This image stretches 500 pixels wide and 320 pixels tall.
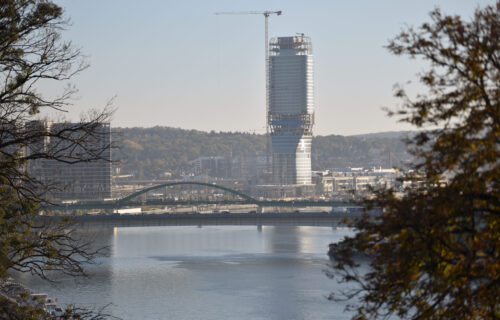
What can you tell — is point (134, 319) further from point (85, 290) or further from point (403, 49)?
point (403, 49)

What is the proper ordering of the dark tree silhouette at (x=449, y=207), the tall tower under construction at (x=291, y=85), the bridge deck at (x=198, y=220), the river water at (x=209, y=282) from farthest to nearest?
the tall tower under construction at (x=291, y=85)
the bridge deck at (x=198, y=220)
the river water at (x=209, y=282)
the dark tree silhouette at (x=449, y=207)

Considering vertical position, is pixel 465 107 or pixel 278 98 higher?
pixel 278 98

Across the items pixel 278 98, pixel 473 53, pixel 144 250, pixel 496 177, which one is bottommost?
pixel 144 250

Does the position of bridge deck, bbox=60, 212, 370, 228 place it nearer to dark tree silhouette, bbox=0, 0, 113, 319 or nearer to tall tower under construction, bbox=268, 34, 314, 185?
dark tree silhouette, bbox=0, 0, 113, 319

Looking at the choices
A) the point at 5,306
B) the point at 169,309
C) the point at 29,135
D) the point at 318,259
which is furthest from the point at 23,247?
the point at 318,259

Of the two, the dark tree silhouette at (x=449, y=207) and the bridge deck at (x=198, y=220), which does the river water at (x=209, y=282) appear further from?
the dark tree silhouette at (x=449, y=207)

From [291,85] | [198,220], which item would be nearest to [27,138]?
[198,220]

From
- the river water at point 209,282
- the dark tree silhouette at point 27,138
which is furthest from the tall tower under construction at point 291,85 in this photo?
the dark tree silhouette at point 27,138

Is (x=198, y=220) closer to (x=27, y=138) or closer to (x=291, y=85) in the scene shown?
(x=27, y=138)

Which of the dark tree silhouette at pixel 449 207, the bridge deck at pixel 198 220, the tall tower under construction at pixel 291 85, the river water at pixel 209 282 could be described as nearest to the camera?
the dark tree silhouette at pixel 449 207
